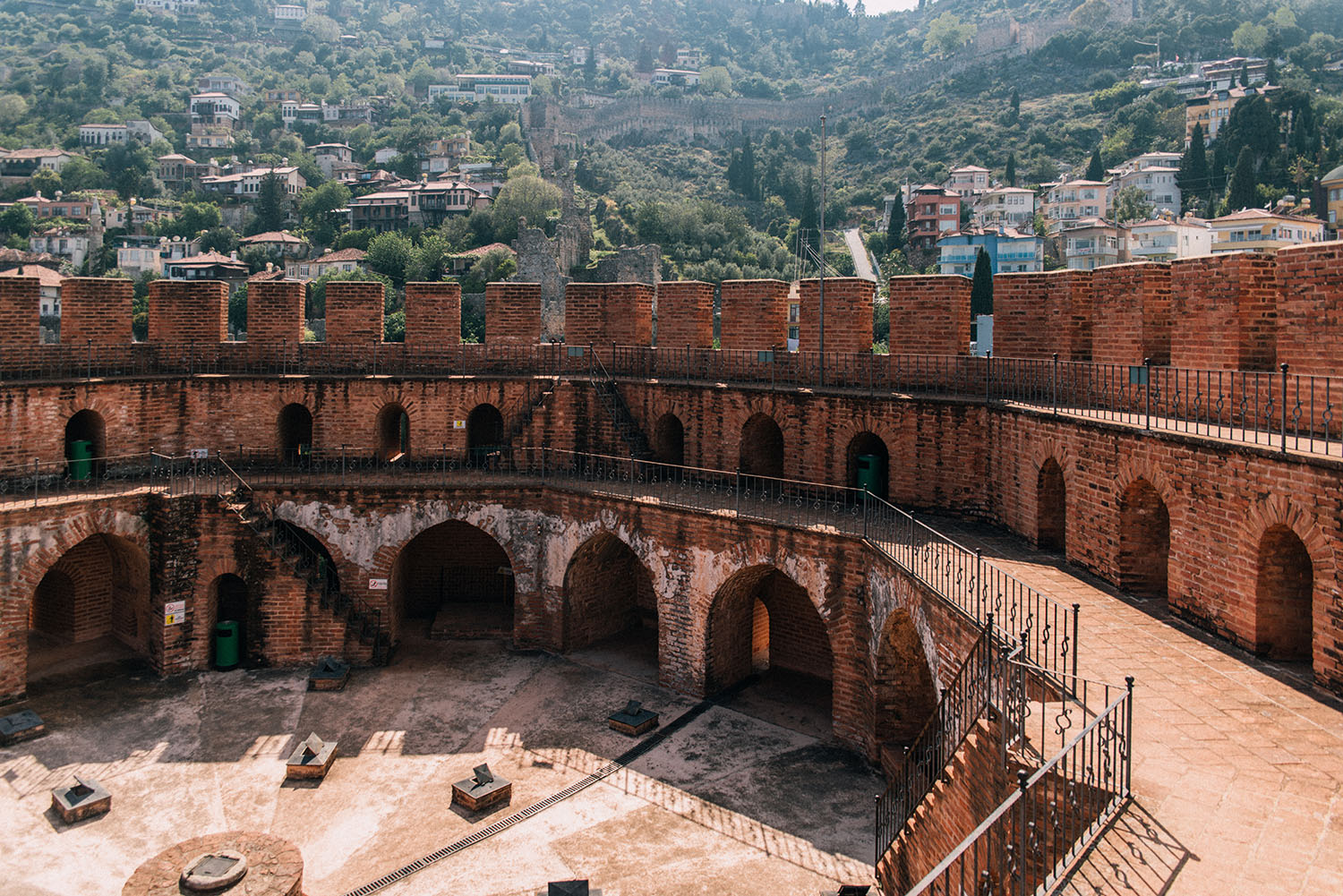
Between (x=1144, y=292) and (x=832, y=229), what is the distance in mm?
95305

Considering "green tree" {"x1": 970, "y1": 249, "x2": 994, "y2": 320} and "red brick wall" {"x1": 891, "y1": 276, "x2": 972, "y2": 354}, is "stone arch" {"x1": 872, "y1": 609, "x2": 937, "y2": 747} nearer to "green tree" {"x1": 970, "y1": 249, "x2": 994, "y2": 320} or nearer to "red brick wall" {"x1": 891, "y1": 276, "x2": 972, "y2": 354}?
"red brick wall" {"x1": 891, "y1": 276, "x2": 972, "y2": 354}

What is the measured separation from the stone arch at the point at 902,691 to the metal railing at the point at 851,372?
418 cm

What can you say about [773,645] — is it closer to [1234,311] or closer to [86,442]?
[1234,311]

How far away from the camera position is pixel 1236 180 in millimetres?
68562

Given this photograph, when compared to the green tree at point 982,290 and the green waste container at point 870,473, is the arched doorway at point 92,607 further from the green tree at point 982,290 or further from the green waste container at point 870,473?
the green tree at point 982,290

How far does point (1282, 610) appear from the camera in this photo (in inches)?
365

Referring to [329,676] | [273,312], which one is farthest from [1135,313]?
[273,312]

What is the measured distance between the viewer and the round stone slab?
10906mm

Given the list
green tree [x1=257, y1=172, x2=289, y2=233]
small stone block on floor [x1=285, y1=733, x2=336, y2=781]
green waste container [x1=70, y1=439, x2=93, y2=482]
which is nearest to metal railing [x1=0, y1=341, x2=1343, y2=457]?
green waste container [x1=70, y1=439, x2=93, y2=482]

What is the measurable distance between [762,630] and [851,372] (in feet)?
18.5

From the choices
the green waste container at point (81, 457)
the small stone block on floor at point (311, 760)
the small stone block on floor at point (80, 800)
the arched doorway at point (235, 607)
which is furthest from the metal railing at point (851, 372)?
the small stone block on floor at point (311, 760)

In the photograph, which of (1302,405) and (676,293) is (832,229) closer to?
(676,293)

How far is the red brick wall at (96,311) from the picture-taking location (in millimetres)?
19312

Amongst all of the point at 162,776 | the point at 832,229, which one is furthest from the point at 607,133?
the point at 162,776
